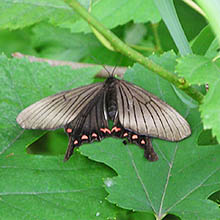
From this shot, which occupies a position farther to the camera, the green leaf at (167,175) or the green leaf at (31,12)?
the green leaf at (31,12)

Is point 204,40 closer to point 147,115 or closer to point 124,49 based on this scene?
point 147,115

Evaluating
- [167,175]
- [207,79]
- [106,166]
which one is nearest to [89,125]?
[106,166]

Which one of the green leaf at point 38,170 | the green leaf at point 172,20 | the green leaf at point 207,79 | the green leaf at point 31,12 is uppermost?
the green leaf at point 172,20

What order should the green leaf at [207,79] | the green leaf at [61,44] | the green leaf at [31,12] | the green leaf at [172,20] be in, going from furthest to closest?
1. the green leaf at [61,44]
2. the green leaf at [31,12]
3. the green leaf at [172,20]
4. the green leaf at [207,79]

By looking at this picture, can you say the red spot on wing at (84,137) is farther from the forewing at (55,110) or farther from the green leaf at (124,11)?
the green leaf at (124,11)

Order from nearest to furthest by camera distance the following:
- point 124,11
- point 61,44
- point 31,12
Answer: point 31,12 < point 124,11 < point 61,44

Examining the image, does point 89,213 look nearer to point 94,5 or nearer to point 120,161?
point 120,161

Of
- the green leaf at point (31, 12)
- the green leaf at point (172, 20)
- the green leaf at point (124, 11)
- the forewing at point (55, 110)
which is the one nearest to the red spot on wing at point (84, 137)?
the forewing at point (55, 110)
